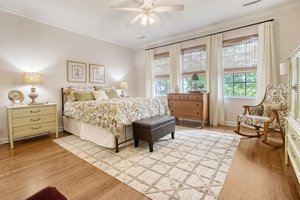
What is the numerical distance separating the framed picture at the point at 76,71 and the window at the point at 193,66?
10.2ft

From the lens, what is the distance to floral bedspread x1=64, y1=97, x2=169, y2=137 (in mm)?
2617

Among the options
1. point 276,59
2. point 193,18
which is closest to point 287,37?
point 276,59

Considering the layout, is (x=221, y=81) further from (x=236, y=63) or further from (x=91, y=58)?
(x=91, y=58)

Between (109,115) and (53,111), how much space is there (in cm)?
170

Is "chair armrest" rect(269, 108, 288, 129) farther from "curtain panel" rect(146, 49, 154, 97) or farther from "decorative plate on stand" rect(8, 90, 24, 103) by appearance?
"decorative plate on stand" rect(8, 90, 24, 103)

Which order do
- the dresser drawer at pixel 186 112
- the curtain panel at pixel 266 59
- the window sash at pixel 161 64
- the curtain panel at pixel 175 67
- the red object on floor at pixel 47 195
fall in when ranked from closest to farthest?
the red object on floor at pixel 47 195 < the curtain panel at pixel 266 59 < the dresser drawer at pixel 186 112 < the curtain panel at pixel 175 67 < the window sash at pixel 161 64

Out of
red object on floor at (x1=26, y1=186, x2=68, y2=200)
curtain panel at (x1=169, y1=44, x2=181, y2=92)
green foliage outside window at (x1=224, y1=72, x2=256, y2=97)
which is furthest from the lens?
curtain panel at (x1=169, y1=44, x2=181, y2=92)

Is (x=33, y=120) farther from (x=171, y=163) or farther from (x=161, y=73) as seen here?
(x=161, y=73)

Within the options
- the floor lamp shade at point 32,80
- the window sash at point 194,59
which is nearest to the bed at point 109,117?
the floor lamp shade at point 32,80

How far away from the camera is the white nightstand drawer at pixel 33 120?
3006 mm

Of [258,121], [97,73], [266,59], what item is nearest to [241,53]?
[266,59]

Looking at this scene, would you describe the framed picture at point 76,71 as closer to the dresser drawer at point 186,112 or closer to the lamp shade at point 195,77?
the dresser drawer at point 186,112

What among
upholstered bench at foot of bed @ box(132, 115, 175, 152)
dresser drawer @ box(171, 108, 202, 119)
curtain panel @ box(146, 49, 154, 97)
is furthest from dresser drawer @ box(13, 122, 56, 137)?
curtain panel @ box(146, 49, 154, 97)

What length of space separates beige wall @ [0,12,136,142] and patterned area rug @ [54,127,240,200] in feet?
4.72
